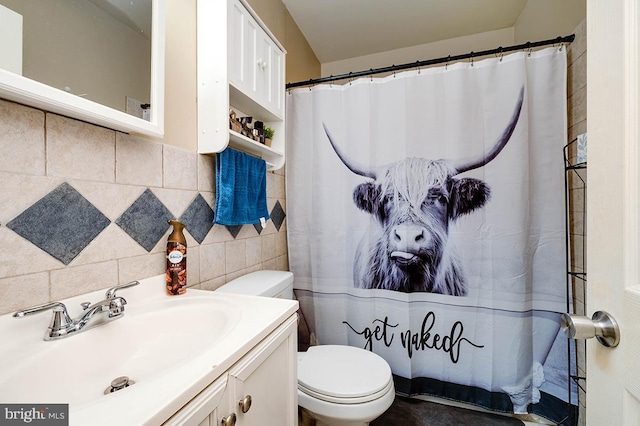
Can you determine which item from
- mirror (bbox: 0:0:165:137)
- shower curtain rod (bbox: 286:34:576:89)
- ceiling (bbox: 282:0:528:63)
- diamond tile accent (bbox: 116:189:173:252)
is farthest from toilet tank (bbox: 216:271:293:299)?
ceiling (bbox: 282:0:528:63)

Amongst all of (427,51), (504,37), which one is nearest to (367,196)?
(427,51)

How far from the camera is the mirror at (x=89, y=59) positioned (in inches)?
22.0

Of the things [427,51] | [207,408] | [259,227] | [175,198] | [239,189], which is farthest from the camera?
[427,51]

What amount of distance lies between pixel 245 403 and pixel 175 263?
0.50 metres

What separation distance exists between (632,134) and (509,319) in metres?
1.29

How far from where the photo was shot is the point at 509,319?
1.36 metres

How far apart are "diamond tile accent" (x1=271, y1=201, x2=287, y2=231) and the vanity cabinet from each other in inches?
34.8

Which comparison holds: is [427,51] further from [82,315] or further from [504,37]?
[82,315]

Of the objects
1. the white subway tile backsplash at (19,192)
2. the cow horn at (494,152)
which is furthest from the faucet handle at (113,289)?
the cow horn at (494,152)

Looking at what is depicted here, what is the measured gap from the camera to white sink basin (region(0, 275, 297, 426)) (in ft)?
1.34

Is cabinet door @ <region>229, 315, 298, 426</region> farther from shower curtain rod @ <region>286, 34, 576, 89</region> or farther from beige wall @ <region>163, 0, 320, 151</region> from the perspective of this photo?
shower curtain rod @ <region>286, 34, 576, 89</region>

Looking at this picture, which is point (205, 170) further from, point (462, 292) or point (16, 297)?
point (462, 292)

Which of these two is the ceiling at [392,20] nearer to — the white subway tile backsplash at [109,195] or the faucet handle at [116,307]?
the white subway tile backsplash at [109,195]

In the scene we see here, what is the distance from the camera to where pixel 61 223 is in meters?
0.66
